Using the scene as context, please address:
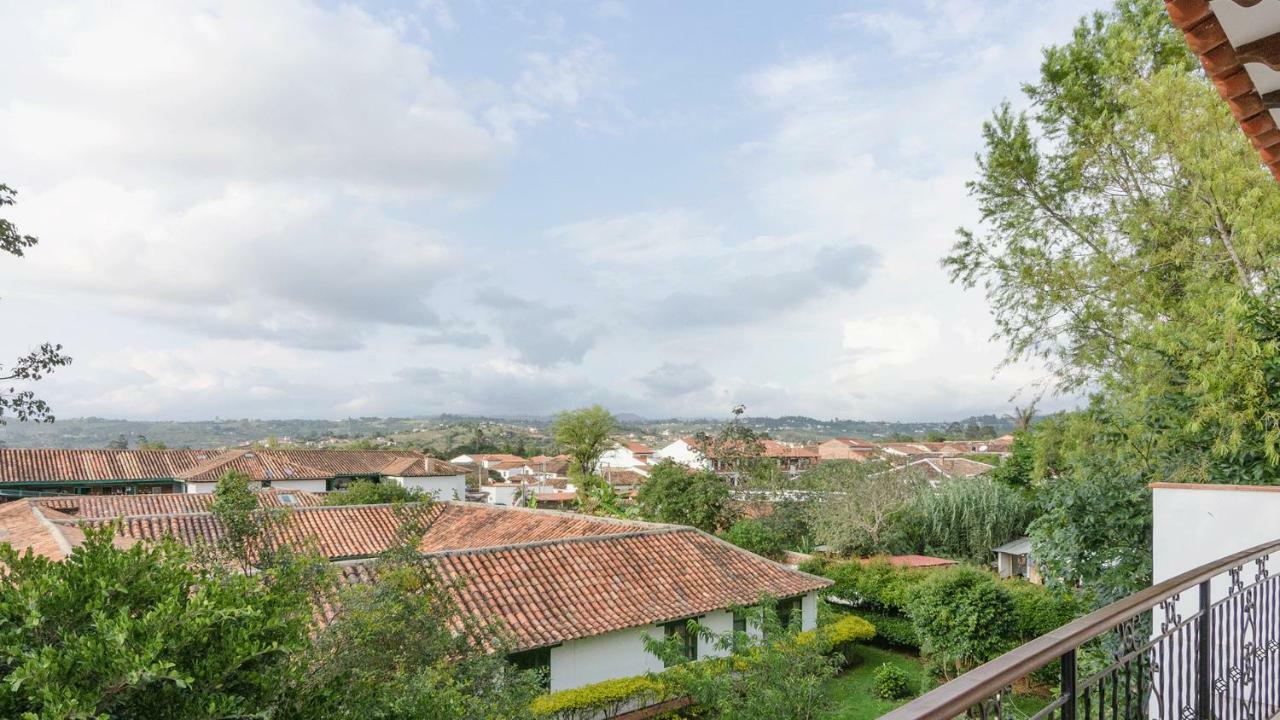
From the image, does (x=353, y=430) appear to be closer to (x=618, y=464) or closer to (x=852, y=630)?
(x=618, y=464)

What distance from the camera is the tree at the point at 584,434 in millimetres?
43938

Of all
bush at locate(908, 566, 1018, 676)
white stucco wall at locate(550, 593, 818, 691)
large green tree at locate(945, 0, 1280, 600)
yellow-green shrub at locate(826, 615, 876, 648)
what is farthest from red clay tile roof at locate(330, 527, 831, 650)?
large green tree at locate(945, 0, 1280, 600)

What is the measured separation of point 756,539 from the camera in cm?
2731

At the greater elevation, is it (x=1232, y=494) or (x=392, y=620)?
(x=1232, y=494)

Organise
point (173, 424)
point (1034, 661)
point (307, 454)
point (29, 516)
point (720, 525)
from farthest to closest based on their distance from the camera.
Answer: point (173, 424) → point (307, 454) → point (720, 525) → point (29, 516) → point (1034, 661)

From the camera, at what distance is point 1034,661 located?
190 centimetres

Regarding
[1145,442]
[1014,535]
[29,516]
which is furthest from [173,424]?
[1145,442]

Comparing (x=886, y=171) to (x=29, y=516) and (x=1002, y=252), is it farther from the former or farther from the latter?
(x=29, y=516)

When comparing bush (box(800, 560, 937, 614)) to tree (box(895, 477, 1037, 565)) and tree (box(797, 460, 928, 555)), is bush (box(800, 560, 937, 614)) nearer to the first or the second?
tree (box(797, 460, 928, 555))

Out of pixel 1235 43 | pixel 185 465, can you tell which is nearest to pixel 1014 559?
pixel 1235 43

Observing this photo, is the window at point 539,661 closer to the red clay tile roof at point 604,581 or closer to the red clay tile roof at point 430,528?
the red clay tile roof at point 604,581

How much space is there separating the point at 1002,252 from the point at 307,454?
44.0 m

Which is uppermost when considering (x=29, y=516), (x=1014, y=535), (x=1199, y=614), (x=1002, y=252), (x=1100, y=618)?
(x=1002, y=252)

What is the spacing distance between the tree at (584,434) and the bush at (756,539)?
16707 mm
